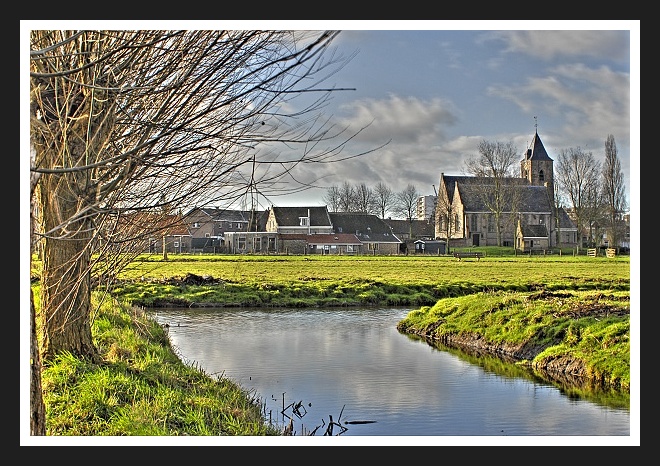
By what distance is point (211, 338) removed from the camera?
12609 mm

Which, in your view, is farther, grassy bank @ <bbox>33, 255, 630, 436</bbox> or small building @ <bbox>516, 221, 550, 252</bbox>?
small building @ <bbox>516, 221, 550, 252</bbox>

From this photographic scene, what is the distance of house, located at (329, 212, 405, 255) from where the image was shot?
52531 millimetres

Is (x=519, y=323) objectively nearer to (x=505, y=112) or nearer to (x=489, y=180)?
(x=505, y=112)

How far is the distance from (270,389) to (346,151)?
3868mm

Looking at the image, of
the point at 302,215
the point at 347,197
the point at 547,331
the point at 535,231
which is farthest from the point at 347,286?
the point at 302,215

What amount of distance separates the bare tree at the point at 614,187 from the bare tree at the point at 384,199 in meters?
19.1

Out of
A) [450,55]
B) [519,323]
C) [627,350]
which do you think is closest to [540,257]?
[519,323]

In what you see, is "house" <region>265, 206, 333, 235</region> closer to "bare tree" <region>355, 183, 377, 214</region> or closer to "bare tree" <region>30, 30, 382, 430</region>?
"bare tree" <region>355, 183, 377, 214</region>

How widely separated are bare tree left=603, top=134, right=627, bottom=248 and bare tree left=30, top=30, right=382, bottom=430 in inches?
160

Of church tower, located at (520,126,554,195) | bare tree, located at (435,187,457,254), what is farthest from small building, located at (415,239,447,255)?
church tower, located at (520,126,554,195)

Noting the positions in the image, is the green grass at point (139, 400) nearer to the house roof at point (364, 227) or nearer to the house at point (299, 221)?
the house at point (299, 221)

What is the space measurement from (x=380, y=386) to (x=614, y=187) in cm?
392

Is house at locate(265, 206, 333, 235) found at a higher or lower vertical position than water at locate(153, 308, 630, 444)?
→ higher

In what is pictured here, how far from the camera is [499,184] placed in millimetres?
34094
